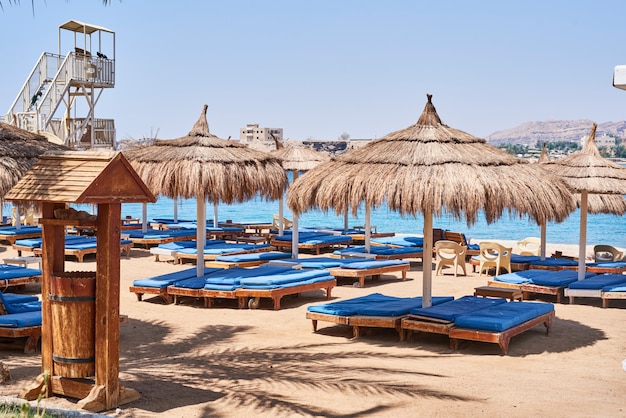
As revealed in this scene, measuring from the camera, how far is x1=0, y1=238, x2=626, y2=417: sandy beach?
6.55 meters

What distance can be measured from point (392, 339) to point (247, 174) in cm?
469

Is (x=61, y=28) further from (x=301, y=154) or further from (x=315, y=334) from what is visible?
(x=315, y=334)

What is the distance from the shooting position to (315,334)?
9969mm

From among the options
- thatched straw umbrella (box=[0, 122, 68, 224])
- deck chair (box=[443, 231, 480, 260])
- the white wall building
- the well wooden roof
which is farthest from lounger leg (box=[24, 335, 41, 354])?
the white wall building

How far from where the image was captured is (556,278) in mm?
13094

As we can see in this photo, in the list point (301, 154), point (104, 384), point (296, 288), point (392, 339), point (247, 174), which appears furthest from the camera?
point (301, 154)

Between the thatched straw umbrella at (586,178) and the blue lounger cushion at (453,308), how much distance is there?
327 centimetres

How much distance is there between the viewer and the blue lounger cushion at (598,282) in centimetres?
1243

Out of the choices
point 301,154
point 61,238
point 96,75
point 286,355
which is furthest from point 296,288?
point 96,75

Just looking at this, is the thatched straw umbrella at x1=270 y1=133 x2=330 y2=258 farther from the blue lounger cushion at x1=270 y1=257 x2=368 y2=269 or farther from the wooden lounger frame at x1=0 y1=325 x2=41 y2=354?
the wooden lounger frame at x1=0 y1=325 x2=41 y2=354

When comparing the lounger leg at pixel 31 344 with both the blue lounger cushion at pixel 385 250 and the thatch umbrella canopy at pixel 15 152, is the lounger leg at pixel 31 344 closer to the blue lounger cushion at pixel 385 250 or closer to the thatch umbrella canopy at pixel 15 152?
the thatch umbrella canopy at pixel 15 152

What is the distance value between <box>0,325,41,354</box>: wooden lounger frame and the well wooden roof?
241cm

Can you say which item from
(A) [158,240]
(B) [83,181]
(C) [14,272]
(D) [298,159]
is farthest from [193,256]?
(B) [83,181]

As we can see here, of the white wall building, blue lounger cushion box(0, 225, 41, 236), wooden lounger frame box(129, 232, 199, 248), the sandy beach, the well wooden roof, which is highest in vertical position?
the white wall building
